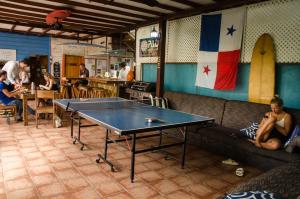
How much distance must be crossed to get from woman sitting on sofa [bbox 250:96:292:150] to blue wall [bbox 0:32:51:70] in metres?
10.8

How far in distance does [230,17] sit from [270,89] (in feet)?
5.67

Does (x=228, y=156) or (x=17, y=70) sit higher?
(x=17, y=70)

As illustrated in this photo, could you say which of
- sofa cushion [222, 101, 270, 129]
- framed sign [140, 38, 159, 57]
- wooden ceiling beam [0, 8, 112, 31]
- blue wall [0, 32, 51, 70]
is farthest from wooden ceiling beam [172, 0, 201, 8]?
blue wall [0, 32, 51, 70]

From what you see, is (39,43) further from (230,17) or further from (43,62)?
(230,17)

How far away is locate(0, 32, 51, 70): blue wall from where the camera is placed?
1060 centimetres

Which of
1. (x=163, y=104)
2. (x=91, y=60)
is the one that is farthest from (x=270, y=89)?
(x=91, y=60)

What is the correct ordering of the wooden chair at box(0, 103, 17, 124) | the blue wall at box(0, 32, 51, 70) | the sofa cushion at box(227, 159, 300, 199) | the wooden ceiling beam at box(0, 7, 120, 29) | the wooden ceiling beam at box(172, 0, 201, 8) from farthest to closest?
the blue wall at box(0, 32, 51, 70)
the wooden ceiling beam at box(0, 7, 120, 29)
the wooden chair at box(0, 103, 17, 124)
the wooden ceiling beam at box(172, 0, 201, 8)
the sofa cushion at box(227, 159, 300, 199)

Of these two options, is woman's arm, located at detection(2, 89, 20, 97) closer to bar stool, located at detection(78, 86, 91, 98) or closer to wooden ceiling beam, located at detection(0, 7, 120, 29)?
wooden ceiling beam, located at detection(0, 7, 120, 29)

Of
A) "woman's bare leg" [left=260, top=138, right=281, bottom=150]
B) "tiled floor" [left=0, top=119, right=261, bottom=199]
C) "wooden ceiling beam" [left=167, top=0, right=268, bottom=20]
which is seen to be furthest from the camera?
"wooden ceiling beam" [left=167, top=0, right=268, bottom=20]

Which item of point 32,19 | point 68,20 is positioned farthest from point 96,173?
point 32,19

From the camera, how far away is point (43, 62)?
38.5ft

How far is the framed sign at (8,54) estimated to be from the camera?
1061 cm

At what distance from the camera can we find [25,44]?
36.1 feet

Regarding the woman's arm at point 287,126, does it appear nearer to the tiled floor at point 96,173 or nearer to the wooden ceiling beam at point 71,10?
the tiled floor at point 96,173
